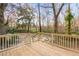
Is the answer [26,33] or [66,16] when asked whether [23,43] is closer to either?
[26,33]

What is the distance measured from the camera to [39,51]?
85.7 inches

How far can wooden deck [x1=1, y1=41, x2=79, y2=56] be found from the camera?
2156 mm

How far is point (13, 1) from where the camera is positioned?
2.16 m

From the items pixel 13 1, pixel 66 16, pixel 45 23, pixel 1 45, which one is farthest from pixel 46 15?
pixel 1 45

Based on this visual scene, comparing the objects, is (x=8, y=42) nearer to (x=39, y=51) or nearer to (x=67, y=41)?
(x=39, y=51)

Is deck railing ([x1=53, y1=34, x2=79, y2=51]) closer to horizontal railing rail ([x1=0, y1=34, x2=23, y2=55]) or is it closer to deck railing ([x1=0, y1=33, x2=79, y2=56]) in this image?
deck railing ([x1=0, y1=33, x2=79, y2=56])

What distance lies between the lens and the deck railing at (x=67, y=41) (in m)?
2.12

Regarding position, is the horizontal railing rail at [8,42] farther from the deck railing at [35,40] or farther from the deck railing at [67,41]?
the deck railing at [67,41]

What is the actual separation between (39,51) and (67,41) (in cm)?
34

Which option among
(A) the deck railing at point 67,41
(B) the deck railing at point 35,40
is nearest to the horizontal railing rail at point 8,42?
(B) the deck railing at point 35,40

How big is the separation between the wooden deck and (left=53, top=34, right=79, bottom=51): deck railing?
0.06 m

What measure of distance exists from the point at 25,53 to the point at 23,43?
0.12 meters

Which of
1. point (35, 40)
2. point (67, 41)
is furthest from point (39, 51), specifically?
point (67, 41)

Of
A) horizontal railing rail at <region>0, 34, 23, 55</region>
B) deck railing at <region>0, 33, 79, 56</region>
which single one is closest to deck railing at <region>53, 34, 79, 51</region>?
deck railing at <region>0, 33, 79, 56</region>
